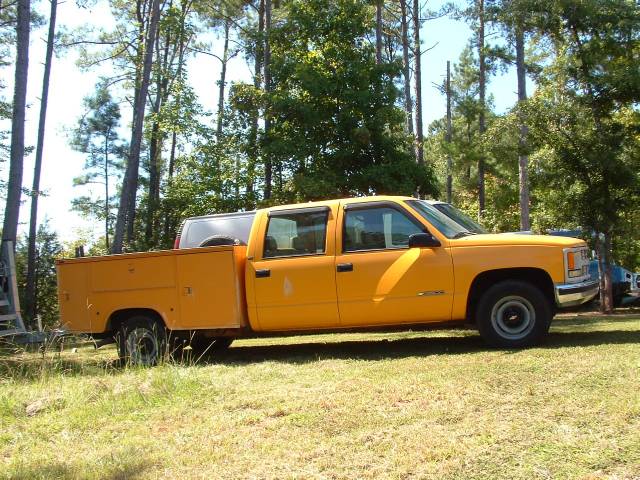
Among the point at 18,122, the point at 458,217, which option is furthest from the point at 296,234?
the point at 18,122

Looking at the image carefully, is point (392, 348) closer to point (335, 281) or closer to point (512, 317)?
point (335, 281)

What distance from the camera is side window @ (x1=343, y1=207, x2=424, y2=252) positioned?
7047 millimetres

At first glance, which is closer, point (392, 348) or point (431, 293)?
point (431, 293)

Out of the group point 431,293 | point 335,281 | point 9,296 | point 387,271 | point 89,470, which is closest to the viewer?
point 89,470

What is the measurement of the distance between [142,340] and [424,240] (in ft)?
12.9

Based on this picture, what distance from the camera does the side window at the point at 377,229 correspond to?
7047 millimetres

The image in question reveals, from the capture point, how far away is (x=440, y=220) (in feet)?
23.7

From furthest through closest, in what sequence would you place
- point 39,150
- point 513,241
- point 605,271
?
point 39,150, point 605,271, point 513,241

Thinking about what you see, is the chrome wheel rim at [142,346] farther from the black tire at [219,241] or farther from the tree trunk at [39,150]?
the tree trunk at [39,150]

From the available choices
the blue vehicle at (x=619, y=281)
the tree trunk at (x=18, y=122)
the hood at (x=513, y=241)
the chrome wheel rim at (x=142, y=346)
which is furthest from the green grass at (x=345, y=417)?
the blue vehicle at (x=619, y=281)

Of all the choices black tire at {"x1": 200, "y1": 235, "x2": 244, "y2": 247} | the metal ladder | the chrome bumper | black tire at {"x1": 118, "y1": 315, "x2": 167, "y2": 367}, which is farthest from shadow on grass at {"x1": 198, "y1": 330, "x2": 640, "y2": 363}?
the metal ladder

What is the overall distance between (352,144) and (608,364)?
11.7 m

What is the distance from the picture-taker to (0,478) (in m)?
3.92

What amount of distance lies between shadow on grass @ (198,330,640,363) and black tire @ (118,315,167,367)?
68 centimetres
